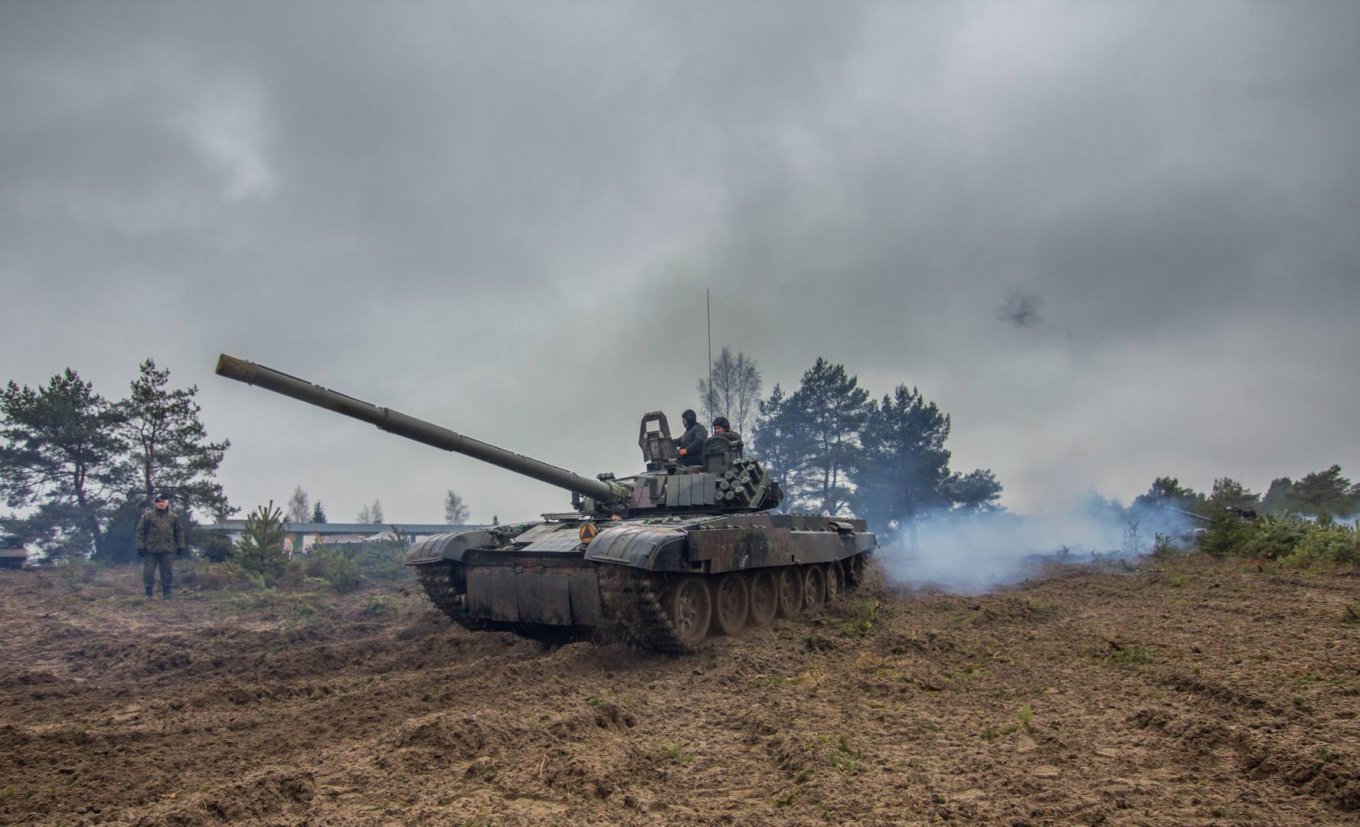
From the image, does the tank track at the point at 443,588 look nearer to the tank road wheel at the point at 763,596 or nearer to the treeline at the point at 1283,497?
the tank road wheel at the point at 763,596

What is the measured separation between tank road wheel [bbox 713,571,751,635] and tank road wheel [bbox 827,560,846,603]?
334 cm

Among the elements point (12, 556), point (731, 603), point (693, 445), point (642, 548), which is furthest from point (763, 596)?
point (12, 556)

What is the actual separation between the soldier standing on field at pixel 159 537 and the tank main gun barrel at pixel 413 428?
346 inches

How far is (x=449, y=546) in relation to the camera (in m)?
10.9

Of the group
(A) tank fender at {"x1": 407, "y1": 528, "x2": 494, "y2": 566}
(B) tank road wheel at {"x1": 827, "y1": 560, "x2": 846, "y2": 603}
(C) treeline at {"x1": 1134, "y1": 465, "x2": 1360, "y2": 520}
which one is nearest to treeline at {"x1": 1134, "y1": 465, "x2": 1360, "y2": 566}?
(C) treeline at {"x1": 1134, "y1": 465, "x2": 1360, "y2": 520}

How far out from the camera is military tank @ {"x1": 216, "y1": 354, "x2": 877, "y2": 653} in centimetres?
879

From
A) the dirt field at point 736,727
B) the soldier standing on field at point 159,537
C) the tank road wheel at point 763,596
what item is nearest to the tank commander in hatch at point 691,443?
the tank road wheel at point 763,596

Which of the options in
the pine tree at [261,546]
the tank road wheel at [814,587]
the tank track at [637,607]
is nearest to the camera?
the tank track at [637,607]

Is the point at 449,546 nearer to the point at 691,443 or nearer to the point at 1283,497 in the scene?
the point at 691,443

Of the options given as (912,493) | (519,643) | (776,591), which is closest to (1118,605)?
(776,591)

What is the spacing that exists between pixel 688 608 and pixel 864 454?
83.7 ft

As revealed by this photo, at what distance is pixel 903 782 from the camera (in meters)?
4.33

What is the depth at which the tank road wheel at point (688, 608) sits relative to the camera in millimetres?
9328

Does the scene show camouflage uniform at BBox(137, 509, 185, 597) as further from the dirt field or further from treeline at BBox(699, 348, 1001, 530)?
treeline at BBox(699, 348, 1001, 530)
